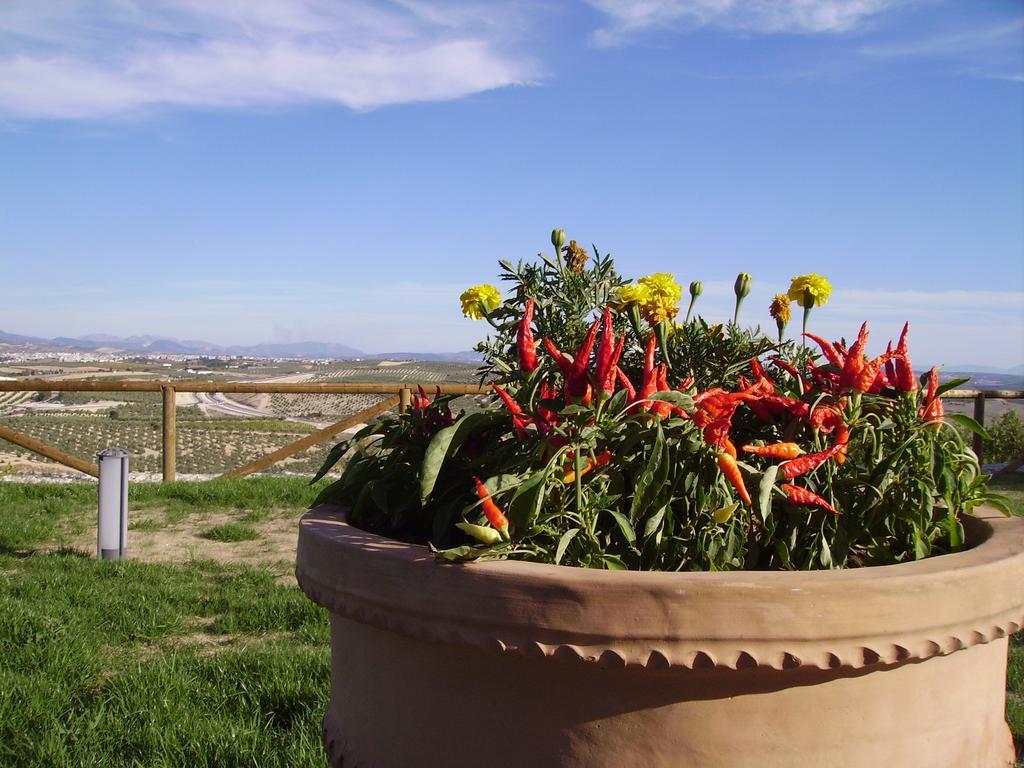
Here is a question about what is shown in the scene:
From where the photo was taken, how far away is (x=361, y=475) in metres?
1.51

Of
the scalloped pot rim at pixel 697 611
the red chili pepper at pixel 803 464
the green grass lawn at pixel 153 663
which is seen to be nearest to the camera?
the scalloped pot rim at pixel 697 611

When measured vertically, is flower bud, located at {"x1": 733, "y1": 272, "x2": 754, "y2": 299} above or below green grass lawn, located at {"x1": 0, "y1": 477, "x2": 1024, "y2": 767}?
above

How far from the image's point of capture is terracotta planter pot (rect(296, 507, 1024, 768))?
927mm

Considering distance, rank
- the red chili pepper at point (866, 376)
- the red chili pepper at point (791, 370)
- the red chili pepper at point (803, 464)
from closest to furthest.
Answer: the red chili pepper at point (803, 464)
the red chili pepper at point (866, 376)
the red chili pepper at point (791, 370)

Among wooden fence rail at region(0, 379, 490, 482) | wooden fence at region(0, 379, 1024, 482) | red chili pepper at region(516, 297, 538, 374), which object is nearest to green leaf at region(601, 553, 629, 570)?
red chili pepper at region(516, 297, 538, 374)

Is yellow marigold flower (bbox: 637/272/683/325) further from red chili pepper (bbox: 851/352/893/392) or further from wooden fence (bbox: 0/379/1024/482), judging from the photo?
wooden fence (bbox: 0/379/1024/482)

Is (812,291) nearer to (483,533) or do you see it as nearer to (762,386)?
(762,386)

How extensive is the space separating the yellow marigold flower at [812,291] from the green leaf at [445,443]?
678mm

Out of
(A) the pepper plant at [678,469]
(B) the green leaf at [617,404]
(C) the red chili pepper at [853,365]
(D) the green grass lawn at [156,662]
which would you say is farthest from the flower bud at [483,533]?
(D) the green grass lawn at [156,662]

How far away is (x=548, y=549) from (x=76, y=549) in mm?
4373

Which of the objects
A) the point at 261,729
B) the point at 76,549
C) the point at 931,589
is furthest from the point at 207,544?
the point at 931,589

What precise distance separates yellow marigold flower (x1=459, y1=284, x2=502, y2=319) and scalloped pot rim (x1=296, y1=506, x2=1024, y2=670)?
24.5 inches

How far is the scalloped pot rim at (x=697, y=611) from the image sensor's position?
92 centimetres

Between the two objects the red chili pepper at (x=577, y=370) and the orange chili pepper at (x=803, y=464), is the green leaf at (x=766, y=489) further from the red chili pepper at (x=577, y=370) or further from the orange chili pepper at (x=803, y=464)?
the red chili pepper at (x=577, y=370)
